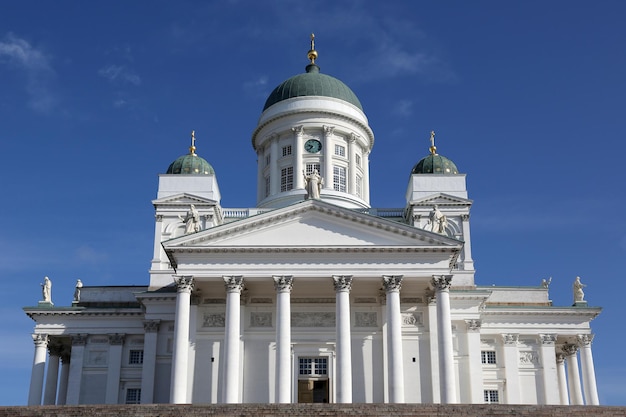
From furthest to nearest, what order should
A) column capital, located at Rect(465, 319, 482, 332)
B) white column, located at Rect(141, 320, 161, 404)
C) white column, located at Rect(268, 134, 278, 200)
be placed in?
white column, located at Rect(268, 134, 278, 200) < white column, located at Rect(141, 320, 161, 404) < column capital, located at Rect(465, 319, 482, 332)

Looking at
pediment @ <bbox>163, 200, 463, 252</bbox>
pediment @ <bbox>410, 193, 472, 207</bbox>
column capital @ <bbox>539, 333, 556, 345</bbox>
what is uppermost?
pediment @ <bbox>410, 193, 472, 207</bbox>

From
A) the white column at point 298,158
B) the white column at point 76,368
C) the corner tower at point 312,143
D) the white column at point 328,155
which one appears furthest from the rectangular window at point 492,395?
the white column at point 76,368

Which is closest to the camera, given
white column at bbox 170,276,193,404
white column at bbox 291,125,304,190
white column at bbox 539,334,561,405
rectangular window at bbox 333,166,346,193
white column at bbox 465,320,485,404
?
white column at bbox 170,276,193,404

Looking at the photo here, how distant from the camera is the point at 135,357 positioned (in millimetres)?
48438

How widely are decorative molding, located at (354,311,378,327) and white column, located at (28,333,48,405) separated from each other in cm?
1990

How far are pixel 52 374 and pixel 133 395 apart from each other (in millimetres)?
6596

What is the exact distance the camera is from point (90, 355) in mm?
48469

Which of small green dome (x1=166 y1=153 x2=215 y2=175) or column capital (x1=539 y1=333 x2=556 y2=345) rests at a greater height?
small green dome (x1=166 y1=153 x2=215 y2=175)

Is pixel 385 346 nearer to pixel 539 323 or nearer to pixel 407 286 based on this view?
pixel 407 286

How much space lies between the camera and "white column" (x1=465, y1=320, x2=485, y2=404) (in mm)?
42281

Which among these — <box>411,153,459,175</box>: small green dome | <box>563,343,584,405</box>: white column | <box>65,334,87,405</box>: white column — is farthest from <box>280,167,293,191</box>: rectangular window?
<box>563,343,584,405</box>: white column

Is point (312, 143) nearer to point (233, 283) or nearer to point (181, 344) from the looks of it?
point (233, 283)

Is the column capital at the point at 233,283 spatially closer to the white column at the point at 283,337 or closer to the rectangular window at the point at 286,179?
the white column at the point at 283,337

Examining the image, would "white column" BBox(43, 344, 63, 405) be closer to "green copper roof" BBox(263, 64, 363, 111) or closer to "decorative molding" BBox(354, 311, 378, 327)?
"decorative molding" BBox(354, 311, 378, 327)
